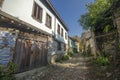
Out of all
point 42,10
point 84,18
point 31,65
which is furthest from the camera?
point 84,18

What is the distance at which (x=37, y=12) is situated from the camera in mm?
9117

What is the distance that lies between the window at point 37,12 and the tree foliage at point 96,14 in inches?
206

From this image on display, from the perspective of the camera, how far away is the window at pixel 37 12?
867 cm

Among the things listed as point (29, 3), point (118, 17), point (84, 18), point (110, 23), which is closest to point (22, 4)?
point (29, 3)

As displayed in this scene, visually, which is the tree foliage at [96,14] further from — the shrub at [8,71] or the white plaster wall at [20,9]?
the shrub at [8,71]

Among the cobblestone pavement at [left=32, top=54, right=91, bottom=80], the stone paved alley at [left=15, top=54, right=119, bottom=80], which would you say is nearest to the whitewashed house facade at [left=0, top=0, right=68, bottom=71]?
the stone paved alley at [left=15, top=54, right=119, bottom=80]

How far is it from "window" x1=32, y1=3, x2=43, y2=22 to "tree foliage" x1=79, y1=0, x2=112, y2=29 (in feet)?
17.2

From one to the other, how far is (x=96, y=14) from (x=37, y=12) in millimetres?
5963

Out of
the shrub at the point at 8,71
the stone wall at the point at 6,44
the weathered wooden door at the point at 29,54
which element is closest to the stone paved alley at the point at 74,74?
the weathered wooden door at the point at 29,54

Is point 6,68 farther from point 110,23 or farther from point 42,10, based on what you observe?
point 110,23

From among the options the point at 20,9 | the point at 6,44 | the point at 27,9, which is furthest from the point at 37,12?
the point at 6,44

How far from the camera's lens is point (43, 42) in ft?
31.7

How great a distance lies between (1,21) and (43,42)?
480cm

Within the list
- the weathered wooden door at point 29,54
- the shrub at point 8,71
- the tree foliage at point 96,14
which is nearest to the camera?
the shrub at point 8,71
